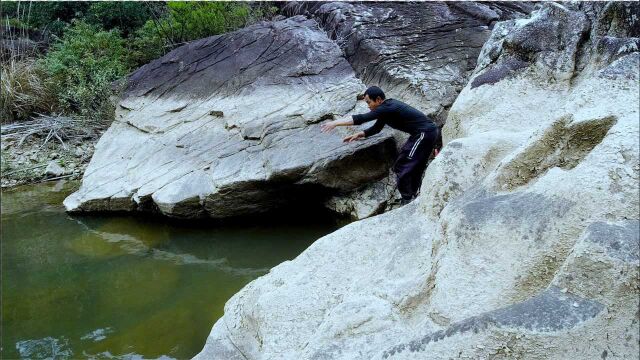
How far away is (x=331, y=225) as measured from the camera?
5.51m

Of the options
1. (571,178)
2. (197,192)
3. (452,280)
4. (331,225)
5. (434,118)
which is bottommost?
(331,225)

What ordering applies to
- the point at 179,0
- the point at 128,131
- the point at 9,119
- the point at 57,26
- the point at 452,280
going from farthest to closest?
the point at 57,26 < the point at 9,119 < the point at 179,0 < the point at 128,131 < the point at 452,280

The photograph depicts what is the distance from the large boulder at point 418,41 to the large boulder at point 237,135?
25 cm

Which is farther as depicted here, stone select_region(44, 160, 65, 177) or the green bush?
the green bush

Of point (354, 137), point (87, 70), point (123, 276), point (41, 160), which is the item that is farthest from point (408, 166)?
point (87, 70)

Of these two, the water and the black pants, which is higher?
the black pants

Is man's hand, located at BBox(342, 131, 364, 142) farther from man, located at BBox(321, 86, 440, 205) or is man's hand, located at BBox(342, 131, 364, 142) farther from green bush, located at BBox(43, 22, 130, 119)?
green bush, located at BBox(43, 22, 130, 119)

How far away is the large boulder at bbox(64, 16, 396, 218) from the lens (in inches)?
211

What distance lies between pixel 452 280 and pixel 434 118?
3533 millimetres

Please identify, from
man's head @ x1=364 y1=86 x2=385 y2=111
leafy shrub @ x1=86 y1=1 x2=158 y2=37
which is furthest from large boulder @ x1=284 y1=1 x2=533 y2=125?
leafy shrub @ x1=86 y1=1 x2=158 y2=37

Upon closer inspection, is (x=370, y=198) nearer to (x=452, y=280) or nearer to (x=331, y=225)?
(x=331, y=225)

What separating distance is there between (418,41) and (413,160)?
6.70ft

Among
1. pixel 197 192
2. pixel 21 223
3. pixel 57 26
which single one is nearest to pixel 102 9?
pixel 57 26

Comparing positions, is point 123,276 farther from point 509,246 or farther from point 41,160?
point 41,160
